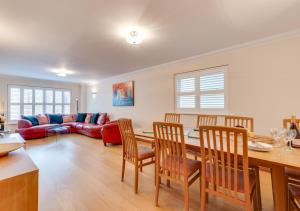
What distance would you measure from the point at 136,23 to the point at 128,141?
167 centimetres

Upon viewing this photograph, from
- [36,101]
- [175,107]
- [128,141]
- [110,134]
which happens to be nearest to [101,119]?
[110,134]

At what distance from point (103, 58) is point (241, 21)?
9.58 ft

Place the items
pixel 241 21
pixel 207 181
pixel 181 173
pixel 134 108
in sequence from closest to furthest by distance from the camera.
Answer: pixel 207 181 < pixel 181 173 < pixel 241 21 < pixel 134 108

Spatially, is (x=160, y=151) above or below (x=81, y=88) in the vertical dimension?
below

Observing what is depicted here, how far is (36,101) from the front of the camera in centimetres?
665

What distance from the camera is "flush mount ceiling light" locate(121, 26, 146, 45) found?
2.37m

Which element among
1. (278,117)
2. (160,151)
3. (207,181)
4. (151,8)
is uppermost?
(151,8)

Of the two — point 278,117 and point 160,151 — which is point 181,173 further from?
point 278,117

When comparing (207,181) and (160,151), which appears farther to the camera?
(160,151)

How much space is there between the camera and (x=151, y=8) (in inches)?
74.4

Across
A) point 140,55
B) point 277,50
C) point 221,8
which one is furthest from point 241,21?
point 140,55

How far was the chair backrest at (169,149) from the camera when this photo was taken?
65.7 inches

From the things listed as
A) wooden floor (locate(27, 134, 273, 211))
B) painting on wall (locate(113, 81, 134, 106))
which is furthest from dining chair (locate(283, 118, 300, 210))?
painting on wall (locate(113, 81, 134, 106))

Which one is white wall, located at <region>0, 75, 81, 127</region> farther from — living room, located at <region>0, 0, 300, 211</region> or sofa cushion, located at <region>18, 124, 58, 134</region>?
living room, located at <region>0, 0, 300, 211</region>
